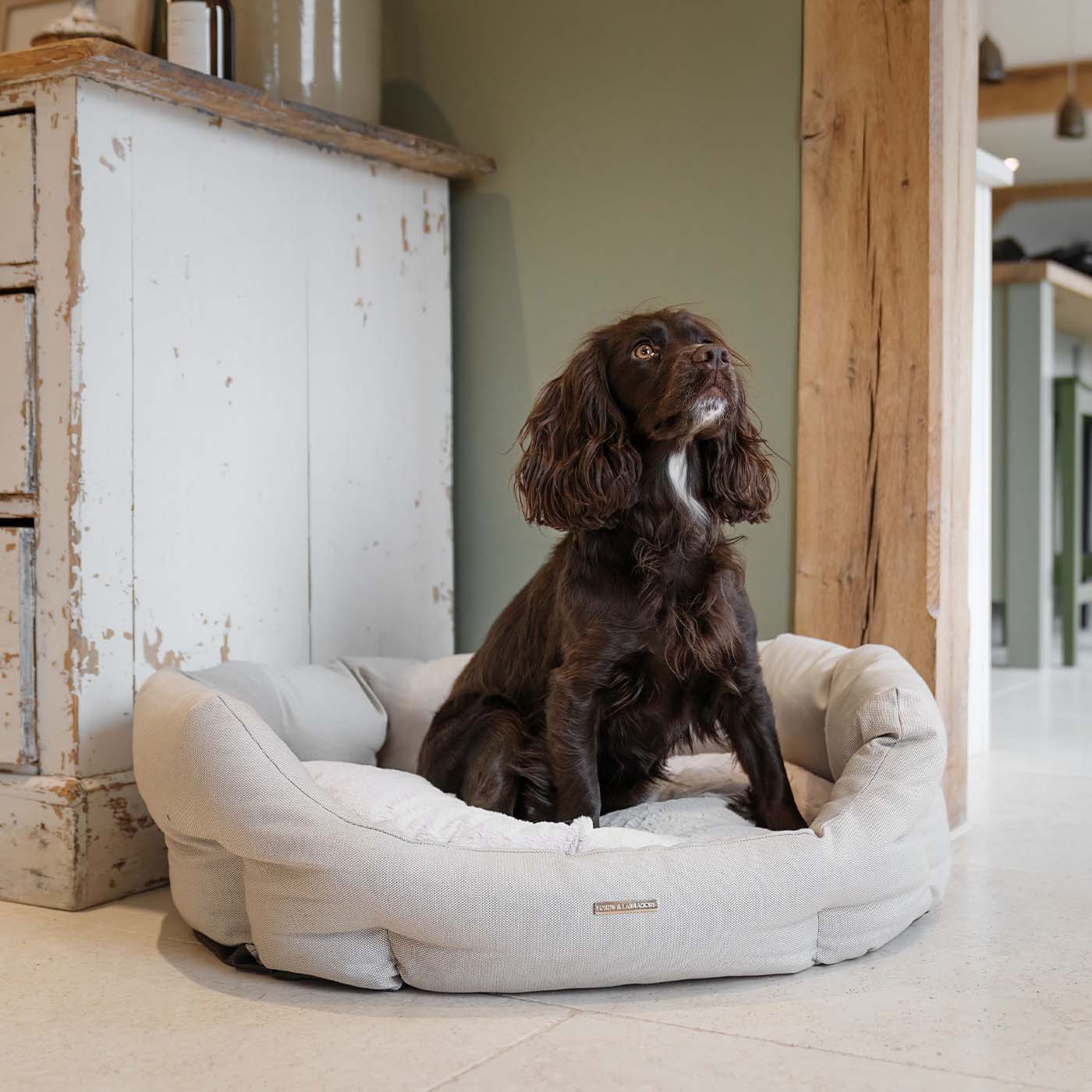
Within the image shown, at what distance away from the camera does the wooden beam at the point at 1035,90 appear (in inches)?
321

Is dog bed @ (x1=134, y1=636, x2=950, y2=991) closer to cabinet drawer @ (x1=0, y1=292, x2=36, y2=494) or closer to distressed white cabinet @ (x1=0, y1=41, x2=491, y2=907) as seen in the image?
distressed white cabinet @ (x1=0, y1=41, x2=491, y2=907)

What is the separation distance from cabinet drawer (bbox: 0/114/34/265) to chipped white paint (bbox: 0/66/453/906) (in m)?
0.02

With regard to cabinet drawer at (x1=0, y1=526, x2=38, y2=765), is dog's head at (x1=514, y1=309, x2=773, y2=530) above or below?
above

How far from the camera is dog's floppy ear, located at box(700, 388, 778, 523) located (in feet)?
7.04

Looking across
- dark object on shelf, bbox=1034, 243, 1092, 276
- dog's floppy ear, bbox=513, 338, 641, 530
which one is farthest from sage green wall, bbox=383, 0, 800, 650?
dark object on shelf, bbox=1034, 243, 1092, 276

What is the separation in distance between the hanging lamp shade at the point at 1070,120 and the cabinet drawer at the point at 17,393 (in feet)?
20.7

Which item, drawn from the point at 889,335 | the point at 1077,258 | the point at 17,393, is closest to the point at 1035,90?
the point at 1077,258

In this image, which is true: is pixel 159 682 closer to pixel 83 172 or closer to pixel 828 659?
pixel 83 172

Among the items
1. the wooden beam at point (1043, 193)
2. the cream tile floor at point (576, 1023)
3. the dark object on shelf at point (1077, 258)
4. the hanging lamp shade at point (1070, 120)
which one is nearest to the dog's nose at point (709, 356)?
the cream tile floor at point (576, 1023)

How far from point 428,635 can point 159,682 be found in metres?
0.96

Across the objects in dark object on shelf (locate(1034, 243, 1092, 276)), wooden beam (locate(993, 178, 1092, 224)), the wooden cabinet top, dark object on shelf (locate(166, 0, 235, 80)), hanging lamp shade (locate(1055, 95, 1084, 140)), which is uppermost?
wooden beam (locate(993, 178, 1092, 224))

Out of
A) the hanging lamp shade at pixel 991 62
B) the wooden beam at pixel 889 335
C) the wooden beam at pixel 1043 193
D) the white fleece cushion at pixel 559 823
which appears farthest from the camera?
the wooden beam at pixel 1043 193

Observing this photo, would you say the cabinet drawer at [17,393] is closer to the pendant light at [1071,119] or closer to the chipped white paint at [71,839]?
the chipped white paint at [71,839]

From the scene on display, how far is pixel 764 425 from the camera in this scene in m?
2.73
